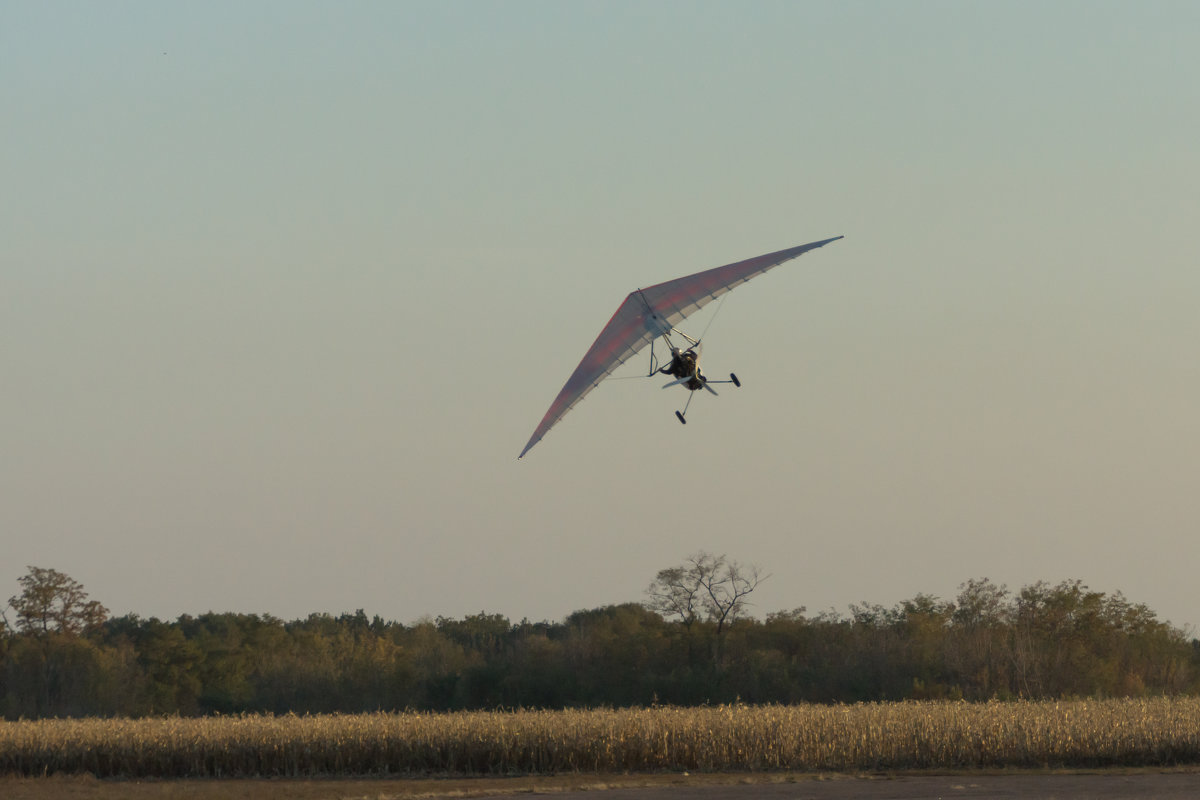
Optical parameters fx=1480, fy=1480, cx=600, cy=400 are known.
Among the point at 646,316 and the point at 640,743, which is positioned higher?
the point at 646,316

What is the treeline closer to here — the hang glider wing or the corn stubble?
the corn stubble

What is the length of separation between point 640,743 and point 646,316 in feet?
58.7

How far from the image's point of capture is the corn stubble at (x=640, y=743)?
41719mm

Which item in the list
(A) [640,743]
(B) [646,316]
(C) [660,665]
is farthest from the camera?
(C) [660,665]

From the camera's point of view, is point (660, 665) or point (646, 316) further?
point (660, 665)

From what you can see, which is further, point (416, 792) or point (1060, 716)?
point (1060, 716)

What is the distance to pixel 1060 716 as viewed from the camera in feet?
143

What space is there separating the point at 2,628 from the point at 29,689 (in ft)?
25.4

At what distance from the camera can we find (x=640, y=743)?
4256 cm

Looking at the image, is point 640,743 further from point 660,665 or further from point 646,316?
point 660,665

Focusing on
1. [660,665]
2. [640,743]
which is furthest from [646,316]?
[660,665]

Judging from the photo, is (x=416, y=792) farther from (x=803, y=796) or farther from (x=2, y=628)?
(x=2, y=628)

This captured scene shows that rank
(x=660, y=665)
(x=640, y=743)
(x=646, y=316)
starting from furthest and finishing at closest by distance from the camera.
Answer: (x=660, y=665)
(x=640, y=743)
(x=646, y=316)

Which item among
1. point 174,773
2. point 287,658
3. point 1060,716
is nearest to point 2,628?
point 287,658
